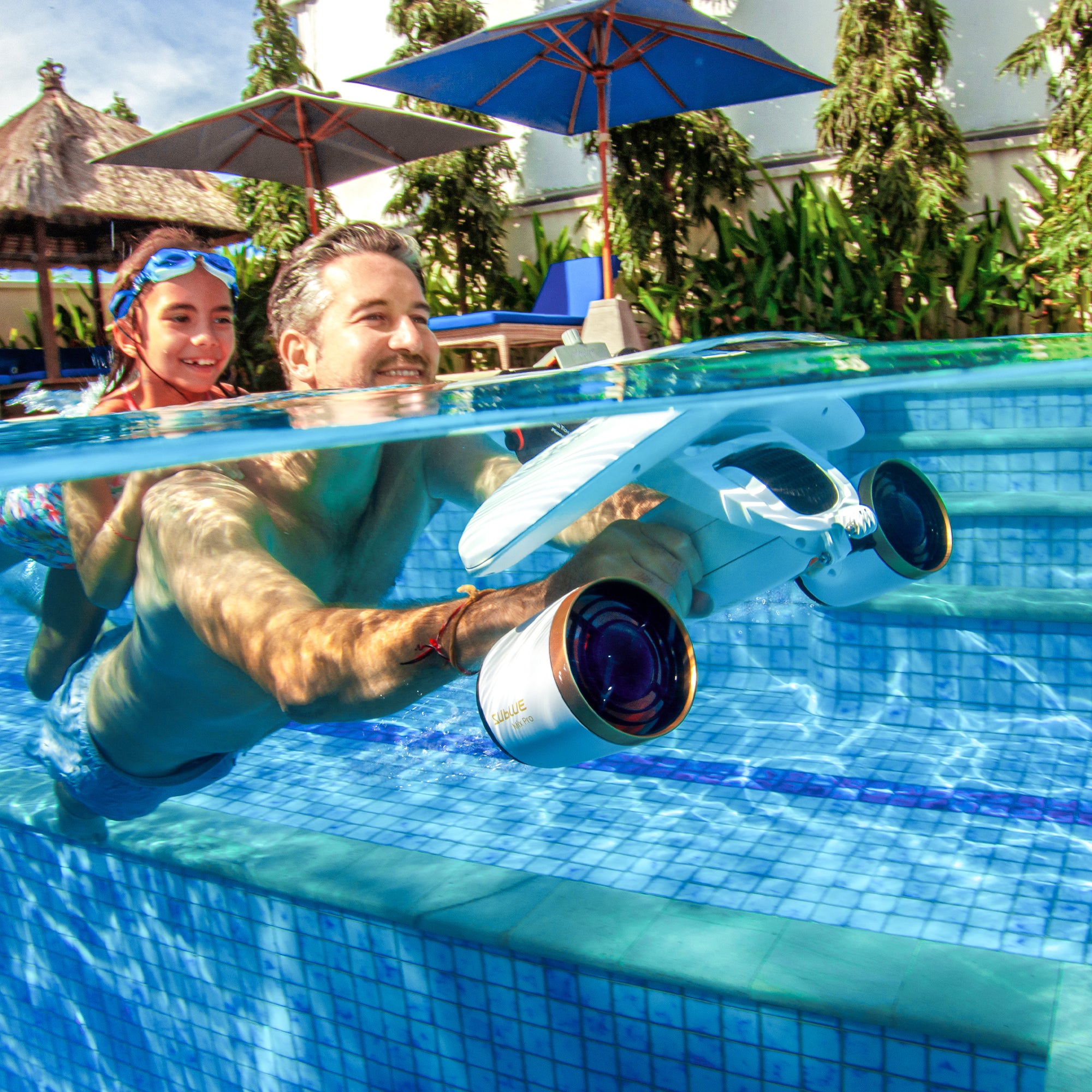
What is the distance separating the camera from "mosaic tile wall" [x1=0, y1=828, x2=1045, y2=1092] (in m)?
1.99

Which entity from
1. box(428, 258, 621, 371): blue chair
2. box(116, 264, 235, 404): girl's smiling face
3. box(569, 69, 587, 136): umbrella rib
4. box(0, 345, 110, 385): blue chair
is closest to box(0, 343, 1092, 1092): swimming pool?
box(116, 264, 235, 404): girl's smiling face

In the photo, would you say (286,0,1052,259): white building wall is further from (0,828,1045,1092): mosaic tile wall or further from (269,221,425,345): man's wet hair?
(0,828,1045,1092): mosaic tile wall

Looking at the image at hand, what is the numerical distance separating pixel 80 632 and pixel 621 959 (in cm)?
150

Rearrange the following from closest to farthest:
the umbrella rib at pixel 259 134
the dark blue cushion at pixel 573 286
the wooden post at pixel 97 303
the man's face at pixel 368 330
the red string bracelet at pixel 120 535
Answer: the red string bracelet at pixel 120 535
the man's face at pixel 368 330
the umbrella rib at pixel 259 134
the dark blue cushion at pixel 573 286
the wooden post at pixel 97 303

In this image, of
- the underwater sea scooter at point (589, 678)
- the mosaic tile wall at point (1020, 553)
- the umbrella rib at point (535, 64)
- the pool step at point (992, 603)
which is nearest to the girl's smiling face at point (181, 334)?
the underwater sea scooter at point (589, 678)

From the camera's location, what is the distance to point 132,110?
15.9 metres

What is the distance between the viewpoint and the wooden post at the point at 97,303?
37.2 feet

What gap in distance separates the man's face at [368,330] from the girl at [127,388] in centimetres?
39

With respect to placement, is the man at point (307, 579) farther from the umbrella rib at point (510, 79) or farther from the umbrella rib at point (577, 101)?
the umbrella rib at point (577, 101)

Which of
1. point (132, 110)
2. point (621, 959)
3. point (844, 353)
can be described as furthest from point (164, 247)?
point (132, 110)

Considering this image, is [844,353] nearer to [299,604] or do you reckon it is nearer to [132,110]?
[299,604]

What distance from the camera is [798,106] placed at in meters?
8.55

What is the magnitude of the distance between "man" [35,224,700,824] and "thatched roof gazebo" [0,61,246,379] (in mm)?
7639

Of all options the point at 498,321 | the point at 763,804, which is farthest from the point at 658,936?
the point at 498,321
